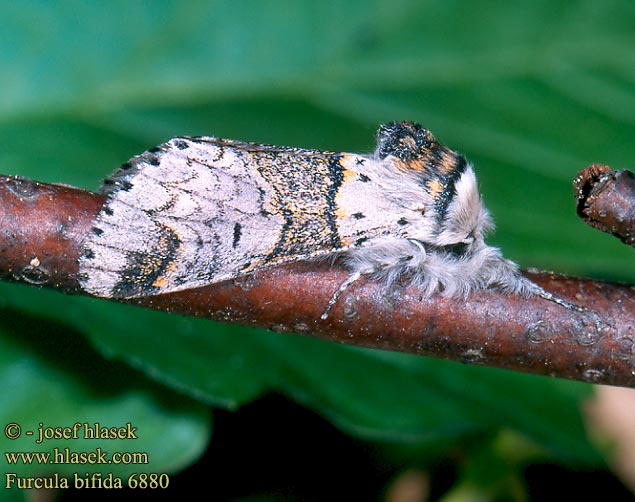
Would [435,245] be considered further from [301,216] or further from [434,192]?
[301,216]

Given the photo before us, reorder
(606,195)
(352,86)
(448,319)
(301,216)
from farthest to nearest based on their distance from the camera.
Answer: (352,86)
(301,216)
(448,319)
(606,195)

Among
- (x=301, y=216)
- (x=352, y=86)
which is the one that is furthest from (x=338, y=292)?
(x=352, y=86)

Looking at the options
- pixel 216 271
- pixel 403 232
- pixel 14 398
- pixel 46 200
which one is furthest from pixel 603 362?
pixel 14 398

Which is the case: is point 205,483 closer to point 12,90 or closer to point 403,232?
point 403,232

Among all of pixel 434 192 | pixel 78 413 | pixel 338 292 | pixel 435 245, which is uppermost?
pixel 434 192

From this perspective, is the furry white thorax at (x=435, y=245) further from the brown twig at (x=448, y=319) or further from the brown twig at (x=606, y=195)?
the brown twig at (x=606, y=195)

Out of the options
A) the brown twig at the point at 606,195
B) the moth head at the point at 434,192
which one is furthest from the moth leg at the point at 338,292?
the brown twig at the point at 606,195
